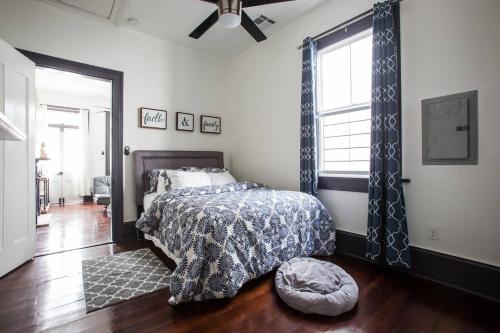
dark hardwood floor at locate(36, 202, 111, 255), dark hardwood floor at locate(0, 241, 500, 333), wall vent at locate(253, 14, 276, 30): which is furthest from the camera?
wall vent at locate(253, 14, 276, 30)

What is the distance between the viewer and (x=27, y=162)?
98.8 inches

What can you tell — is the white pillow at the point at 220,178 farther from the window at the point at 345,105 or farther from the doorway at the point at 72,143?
the doorway at the point at 72,143

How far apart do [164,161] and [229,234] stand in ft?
6.97

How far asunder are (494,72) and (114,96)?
12.5 feet

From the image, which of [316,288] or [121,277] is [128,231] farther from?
[316,288]

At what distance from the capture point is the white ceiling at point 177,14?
2777 millimetres

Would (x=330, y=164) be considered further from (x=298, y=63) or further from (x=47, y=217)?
(x=47, y=217)

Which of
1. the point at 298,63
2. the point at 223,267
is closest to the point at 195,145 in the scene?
the point at 298,63

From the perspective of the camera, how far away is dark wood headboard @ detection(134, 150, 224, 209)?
3.27 metres

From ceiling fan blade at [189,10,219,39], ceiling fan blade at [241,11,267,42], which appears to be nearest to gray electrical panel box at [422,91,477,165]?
ceiling fan blade at [241,11,267,42]

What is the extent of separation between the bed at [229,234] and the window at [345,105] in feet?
2.00

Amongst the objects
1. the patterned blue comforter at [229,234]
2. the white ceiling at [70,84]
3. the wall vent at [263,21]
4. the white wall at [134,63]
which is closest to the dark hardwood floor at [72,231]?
the white wall at [134,63]

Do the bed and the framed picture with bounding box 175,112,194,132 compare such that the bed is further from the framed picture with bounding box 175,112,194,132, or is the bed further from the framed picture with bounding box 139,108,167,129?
the framed picture with bounding box 175,112,194,132

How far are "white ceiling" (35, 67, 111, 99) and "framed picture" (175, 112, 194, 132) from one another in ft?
6.35
